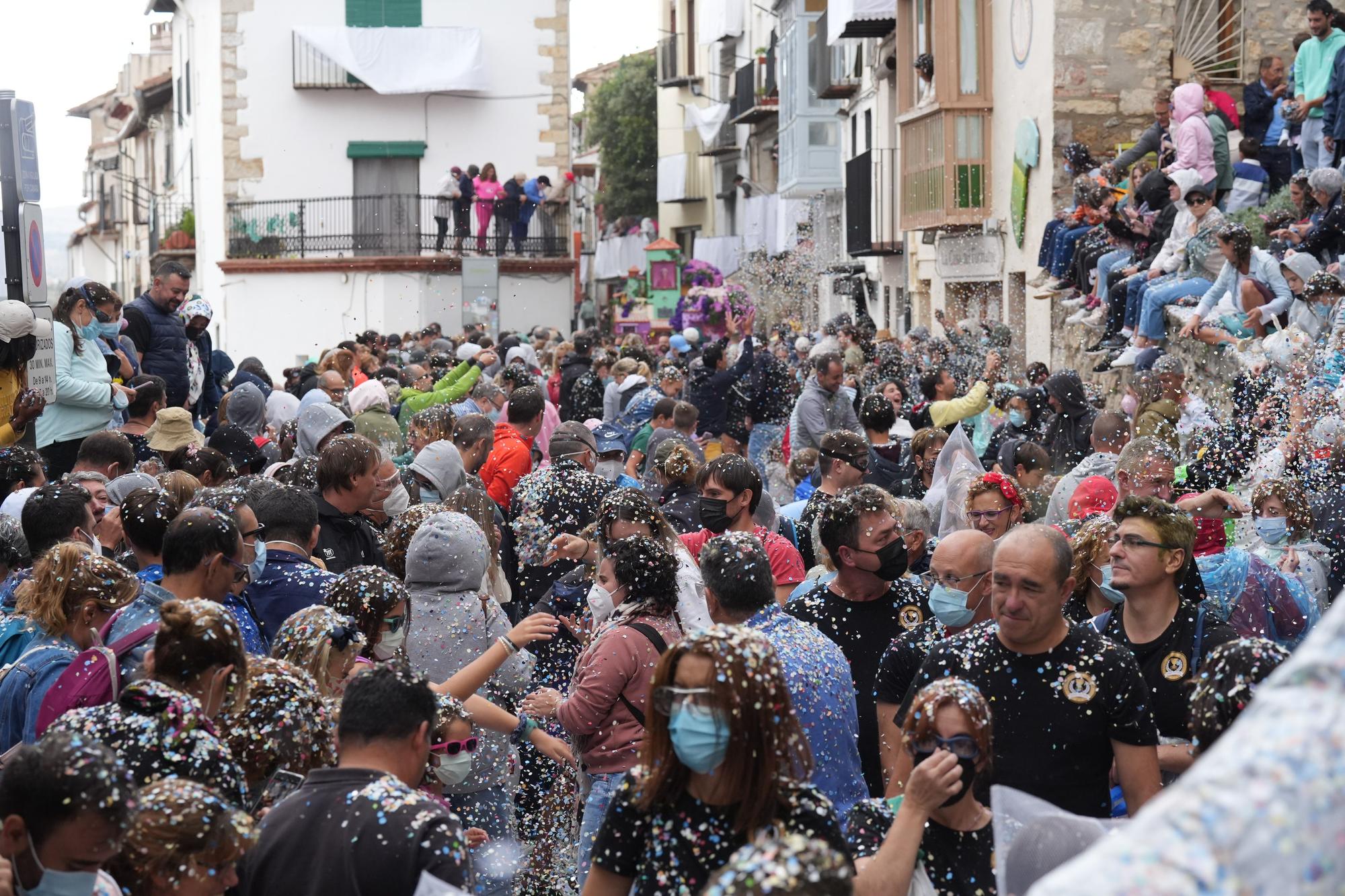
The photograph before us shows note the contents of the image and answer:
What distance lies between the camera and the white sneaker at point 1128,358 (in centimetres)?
1294

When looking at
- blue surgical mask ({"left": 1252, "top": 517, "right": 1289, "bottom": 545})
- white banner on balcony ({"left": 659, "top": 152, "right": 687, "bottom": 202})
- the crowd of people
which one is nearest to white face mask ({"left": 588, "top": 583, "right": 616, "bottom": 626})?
the crowd of people

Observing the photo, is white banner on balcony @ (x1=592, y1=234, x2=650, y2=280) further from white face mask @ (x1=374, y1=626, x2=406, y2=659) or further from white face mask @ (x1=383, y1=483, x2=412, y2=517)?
white face mask @ (x1=374, y1=626, x2=406, y2=659)

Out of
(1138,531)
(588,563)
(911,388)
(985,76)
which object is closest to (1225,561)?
(1138,531)

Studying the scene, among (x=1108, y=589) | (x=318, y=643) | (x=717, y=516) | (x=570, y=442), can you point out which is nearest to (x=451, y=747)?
(x=318, y=643)

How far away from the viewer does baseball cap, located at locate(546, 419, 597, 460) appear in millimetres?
8055

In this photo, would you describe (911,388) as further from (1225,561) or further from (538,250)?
(538,250)

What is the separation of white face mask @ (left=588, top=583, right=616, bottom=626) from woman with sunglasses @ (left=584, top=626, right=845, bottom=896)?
1.89 meters

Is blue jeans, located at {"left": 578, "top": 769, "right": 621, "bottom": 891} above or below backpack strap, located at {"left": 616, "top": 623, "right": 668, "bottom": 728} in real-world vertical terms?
below

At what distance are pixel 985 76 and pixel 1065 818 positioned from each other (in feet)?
53.9

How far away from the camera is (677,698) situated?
9.91ft

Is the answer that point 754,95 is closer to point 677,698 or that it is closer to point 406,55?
point 406,55

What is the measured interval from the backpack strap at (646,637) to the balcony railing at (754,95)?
99.9ft

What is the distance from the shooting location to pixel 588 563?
610cm

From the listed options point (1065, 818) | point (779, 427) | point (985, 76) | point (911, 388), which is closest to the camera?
point (1065, 818)
